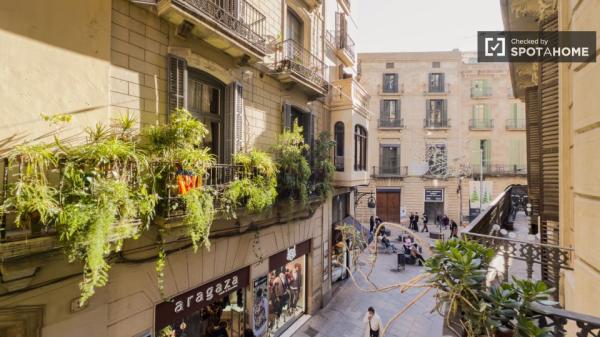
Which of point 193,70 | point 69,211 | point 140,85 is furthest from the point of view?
point 193,70

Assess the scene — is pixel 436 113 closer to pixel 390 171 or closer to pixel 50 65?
pixel 390 171

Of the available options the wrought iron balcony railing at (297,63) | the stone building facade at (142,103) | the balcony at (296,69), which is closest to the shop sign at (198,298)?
the stone building facade at (142,103)

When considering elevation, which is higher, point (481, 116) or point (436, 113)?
point (436, 113)

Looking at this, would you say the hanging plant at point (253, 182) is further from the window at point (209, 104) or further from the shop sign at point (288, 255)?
the shop sign at point (288, 255)

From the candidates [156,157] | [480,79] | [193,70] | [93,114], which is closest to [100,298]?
[156,157]

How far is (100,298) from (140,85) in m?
3.92

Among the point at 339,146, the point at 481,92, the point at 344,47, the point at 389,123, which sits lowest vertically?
the point at 339,146

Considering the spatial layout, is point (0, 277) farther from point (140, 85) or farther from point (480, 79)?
point (480, 79)

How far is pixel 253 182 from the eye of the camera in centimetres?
734

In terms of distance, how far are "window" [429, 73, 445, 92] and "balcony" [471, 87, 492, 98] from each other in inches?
153

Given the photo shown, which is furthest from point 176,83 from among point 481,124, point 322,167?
point 481,124

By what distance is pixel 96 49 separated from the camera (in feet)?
16.4

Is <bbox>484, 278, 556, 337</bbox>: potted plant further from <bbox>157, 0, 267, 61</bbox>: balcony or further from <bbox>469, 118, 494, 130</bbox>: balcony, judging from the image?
<bbox>469, 118, 494, 130</bbox>: balcony

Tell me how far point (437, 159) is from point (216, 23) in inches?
1183
